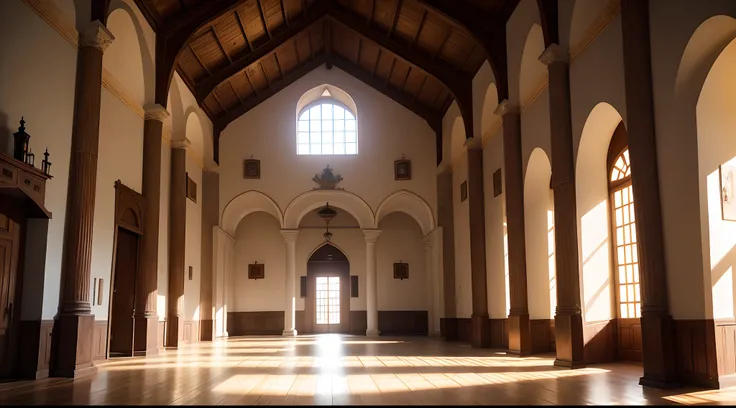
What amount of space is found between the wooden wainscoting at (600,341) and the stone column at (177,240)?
10260 millimetres

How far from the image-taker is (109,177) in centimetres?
1302

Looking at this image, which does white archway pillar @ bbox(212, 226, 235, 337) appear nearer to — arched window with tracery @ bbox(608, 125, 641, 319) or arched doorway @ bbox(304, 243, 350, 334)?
arched doorway @ bbox(304, 243, 350, 334)

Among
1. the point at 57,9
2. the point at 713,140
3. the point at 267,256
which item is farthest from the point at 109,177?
the point at 267,256

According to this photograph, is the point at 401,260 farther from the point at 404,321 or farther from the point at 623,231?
the point at 623,231

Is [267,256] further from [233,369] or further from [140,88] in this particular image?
[233,369]

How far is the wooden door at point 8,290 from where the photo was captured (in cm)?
920

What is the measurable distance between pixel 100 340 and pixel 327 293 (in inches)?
522

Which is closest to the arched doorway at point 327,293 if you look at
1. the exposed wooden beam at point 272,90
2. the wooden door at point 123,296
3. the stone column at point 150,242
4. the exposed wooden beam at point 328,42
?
the exposed wooden beam at point 272,90

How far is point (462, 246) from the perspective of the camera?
19.9 metres

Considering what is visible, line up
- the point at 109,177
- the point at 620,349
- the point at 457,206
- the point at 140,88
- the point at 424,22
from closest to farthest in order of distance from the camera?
the point at 620,349 → the point at 109,177 → the point at 140,88 → the point at 424,22 → the point at 457,206

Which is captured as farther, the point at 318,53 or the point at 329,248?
the point at 329,248

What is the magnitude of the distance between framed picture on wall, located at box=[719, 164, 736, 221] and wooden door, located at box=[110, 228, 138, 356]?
11.0m

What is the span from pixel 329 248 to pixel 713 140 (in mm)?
18695

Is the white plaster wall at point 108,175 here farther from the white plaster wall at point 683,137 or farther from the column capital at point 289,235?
the white plaster wall at point 683,137
